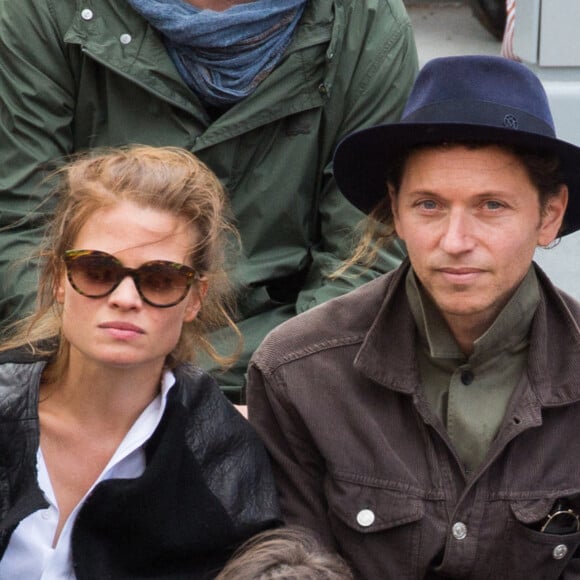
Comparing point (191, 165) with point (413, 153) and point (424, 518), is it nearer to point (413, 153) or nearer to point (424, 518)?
point (413, 153)

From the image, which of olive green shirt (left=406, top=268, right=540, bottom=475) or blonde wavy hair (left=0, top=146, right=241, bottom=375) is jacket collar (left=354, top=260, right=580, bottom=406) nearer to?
olive green shirt (left=406, top=268, right=540, bottom=475)

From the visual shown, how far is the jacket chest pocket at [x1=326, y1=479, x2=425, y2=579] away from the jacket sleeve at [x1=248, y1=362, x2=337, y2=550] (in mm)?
57

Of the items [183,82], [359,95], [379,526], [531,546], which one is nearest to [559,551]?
[531,546]

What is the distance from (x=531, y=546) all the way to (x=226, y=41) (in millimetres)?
1456

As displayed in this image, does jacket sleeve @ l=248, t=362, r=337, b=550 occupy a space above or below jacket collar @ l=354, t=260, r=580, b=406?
below

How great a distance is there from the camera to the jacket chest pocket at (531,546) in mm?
2676

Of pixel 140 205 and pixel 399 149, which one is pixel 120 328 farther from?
pixel 399 149

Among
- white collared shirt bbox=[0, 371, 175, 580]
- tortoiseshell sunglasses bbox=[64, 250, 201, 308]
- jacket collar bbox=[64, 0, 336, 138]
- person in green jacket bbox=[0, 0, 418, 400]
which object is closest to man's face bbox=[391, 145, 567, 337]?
tortoiseshell sunglasses bbox=[64, 250, 201, 308]

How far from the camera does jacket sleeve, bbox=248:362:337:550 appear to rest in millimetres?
2805

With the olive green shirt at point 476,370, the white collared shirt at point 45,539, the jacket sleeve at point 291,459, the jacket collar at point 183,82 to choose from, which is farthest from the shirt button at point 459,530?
the jacket collar at point 183,82

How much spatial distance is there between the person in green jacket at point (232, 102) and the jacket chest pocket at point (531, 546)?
2.91ft

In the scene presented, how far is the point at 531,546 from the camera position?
269 centimetres

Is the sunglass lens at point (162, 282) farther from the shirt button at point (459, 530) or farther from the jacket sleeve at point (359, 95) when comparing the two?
the jacket sleeve at point (359, 95)

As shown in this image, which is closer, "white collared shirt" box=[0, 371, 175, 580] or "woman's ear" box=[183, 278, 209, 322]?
"white collared shirt" box=[0, 371, 175, 580]
